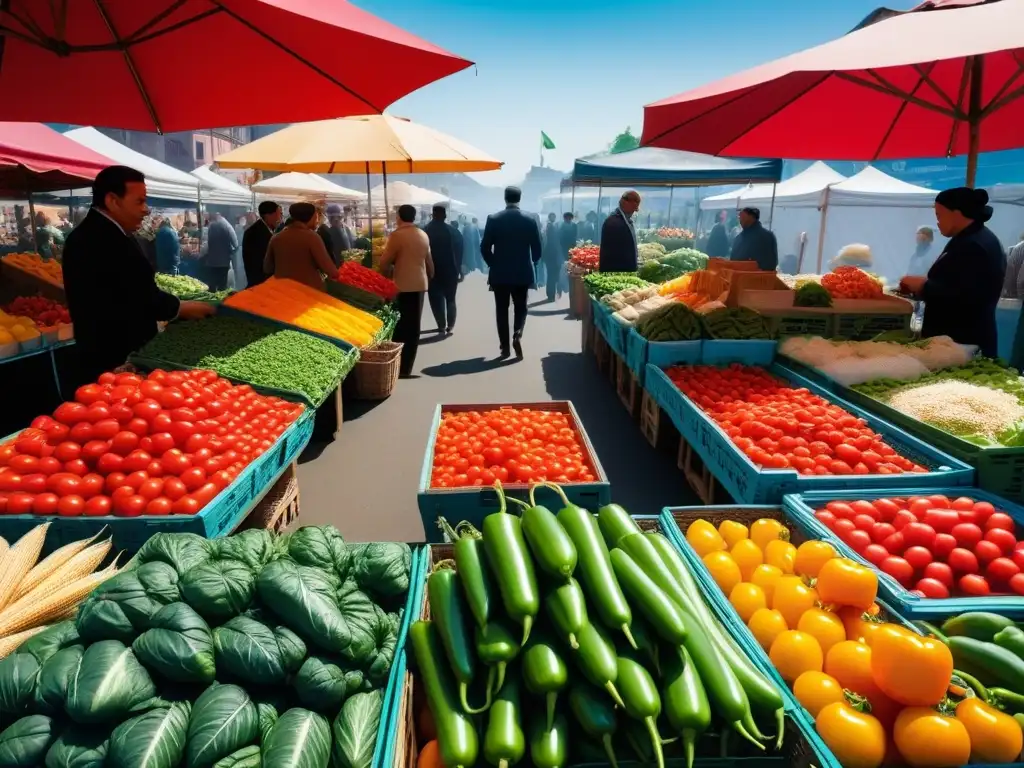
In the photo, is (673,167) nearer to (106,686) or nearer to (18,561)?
(18,561)

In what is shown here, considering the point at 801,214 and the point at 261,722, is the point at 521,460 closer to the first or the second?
the point at 261,722

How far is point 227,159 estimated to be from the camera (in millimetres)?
8297

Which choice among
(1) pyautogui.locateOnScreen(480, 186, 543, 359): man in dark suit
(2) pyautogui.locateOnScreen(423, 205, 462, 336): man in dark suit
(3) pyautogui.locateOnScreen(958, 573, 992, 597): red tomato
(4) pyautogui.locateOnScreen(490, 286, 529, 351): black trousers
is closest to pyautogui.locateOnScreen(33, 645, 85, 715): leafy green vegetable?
(3) pyautogui.locateOnScreen(958, 573, 992, 597): red tomato

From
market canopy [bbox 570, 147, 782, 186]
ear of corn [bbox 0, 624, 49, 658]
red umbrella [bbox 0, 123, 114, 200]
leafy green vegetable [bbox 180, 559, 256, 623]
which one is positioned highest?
market canopy [bbox 570, 147, 782, 186]

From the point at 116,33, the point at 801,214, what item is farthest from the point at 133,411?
the point at 801,214

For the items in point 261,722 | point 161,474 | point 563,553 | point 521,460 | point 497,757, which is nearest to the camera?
point 497,757

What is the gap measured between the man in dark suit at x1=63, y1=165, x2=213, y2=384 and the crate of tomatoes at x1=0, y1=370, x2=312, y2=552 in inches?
35.8

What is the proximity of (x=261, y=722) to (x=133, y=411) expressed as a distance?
7.07ft

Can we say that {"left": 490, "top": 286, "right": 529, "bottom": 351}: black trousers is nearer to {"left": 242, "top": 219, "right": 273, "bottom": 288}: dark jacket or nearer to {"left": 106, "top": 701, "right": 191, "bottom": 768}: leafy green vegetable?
Answer: {"left": 242, "top": 219, "right": 273, "bottom": 288}: dark jacket

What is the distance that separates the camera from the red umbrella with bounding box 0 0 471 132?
3.62m

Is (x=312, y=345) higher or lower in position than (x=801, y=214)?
lower

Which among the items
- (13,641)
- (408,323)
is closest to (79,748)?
(13,641)

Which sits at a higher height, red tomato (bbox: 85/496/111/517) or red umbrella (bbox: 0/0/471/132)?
red umbrella (bbox: 0/0/471/132)

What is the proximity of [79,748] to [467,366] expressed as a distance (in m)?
7.70
